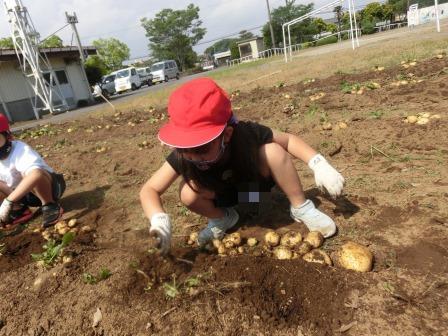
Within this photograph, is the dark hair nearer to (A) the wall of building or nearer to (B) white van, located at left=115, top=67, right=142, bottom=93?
(A) the wall of building

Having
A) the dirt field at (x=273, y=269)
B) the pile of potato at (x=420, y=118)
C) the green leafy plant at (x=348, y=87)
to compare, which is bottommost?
the dirt field at (x=273, y=269)

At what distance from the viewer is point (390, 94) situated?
5.71 metres

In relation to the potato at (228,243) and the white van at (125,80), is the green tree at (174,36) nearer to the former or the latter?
the white van at (125,80)

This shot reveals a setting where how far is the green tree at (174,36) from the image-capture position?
60344 millimetres

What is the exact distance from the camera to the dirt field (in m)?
1.83

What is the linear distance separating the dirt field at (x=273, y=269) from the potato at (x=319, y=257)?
0.08 meters

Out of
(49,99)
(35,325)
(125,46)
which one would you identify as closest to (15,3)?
(49,99)

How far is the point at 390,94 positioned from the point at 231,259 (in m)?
4.54

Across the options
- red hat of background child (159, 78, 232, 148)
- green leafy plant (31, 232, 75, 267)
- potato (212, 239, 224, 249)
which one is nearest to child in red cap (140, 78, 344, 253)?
red hat of background child (159, 78, 232, 148)

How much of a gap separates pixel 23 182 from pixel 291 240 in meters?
2.43

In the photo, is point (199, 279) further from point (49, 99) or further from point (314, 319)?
point (49, 99)

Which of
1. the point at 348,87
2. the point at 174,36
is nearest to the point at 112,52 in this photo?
the point at 174,36

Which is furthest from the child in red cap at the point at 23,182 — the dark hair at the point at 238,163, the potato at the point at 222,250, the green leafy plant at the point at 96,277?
the potato at the point at 222,250

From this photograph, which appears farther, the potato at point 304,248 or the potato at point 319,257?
the potato at point 304,248
